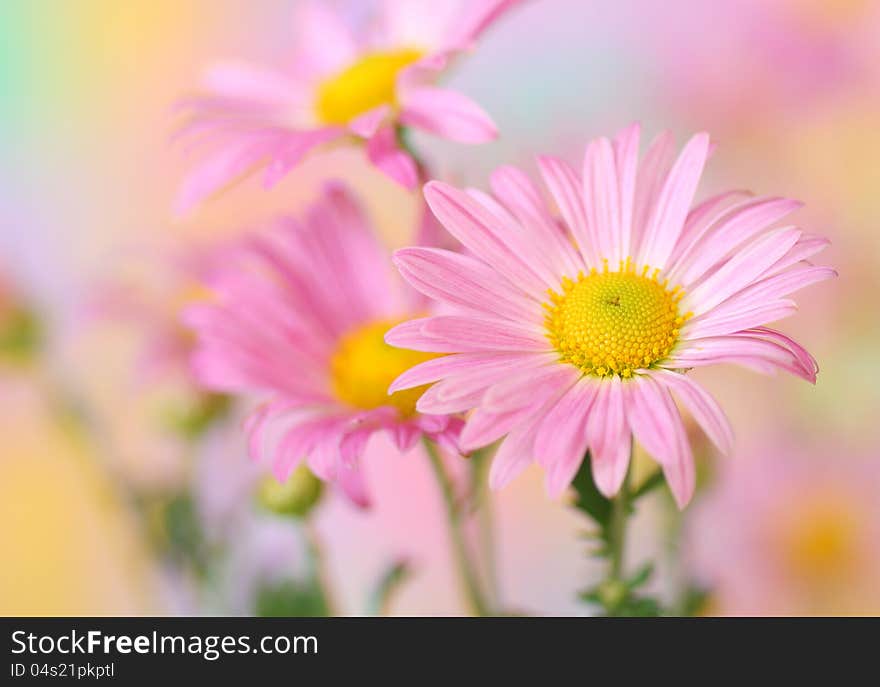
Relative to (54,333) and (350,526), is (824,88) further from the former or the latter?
(54,333)

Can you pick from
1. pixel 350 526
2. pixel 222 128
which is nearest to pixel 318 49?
pixel 222 128

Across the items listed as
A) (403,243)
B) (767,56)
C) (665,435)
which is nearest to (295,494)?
(665,435)

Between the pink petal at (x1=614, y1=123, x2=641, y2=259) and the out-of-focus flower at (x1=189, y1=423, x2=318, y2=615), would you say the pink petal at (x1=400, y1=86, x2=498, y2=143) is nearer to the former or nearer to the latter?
the pink petal at (x1=614, y1=123, x2=641, y2=259)

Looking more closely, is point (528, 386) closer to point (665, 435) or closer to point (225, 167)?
point (665, 435)

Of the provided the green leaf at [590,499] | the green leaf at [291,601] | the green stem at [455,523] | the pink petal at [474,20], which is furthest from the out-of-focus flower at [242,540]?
the pink petal at [474,20]

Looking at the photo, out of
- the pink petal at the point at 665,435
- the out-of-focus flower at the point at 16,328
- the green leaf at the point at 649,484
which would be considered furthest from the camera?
the out-of-focus flower at the point at 16,328

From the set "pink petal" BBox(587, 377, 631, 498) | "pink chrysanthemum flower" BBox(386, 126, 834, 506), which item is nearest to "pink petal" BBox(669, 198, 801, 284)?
"pink chrysanthemum flower" BBox(386, 126, 834, 506)

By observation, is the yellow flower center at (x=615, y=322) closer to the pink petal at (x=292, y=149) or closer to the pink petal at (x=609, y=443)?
the pink petal at (x=609, y=443)
